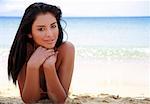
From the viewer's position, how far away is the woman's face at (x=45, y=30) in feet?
6.50

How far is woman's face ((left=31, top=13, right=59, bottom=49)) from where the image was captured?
6.50 feet

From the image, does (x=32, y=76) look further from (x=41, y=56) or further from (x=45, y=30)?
(x=45, y=30)

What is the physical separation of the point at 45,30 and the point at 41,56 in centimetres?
15

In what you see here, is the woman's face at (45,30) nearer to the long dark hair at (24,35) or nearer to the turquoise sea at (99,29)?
Answer: the long dark hair at (24,35)

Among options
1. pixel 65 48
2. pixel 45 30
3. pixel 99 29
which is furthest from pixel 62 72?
pixel 99 29

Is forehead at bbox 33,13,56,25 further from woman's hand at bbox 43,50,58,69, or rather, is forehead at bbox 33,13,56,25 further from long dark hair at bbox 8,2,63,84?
woman's hand at bbox 43,50,58,69

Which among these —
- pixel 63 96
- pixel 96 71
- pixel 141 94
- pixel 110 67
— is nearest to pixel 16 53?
pixel 63 96

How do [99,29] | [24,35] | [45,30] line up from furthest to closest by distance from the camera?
[99,29] < [24,35] < [45,30]

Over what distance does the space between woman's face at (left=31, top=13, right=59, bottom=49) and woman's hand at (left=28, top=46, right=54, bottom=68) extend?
30 mm

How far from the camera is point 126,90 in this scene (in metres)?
4.05

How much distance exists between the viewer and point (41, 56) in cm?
201

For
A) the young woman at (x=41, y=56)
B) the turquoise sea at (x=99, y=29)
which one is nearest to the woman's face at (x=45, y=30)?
the young woman at (x=41, y=56)

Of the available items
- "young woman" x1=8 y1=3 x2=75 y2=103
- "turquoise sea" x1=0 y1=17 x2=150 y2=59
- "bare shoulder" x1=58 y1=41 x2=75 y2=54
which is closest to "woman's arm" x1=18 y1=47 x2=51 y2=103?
"young woman" x1=8 y1=3 x2=75 y2=103

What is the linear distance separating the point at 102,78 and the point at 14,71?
8.91ft
